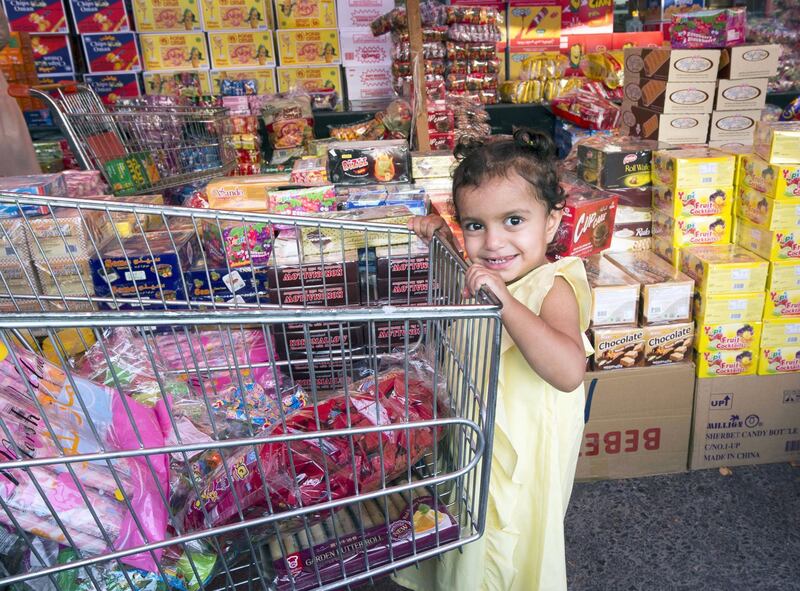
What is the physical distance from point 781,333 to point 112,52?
5.27 meters

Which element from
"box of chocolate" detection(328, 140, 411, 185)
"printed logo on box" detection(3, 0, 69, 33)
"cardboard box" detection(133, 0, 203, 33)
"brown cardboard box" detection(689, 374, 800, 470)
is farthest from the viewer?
"cardboard box" detection(133, 0, 203, 33)

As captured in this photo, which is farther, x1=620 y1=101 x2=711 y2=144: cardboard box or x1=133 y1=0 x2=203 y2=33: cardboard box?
x1=133 y1=0 x2=203 y2=33: cardboard box

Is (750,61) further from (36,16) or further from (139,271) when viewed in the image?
(36,16)

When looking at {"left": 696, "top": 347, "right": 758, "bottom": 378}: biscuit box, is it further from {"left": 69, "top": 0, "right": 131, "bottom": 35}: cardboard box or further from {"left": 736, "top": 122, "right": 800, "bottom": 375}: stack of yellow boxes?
{"left": 69, "top": 0, "right": 131, "bottom": 35}: cardboard box

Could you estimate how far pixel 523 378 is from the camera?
1.50 m

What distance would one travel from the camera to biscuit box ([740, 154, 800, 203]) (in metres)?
2.23

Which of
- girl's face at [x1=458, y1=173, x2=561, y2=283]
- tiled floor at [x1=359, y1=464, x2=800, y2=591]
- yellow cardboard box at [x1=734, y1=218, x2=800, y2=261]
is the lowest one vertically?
tiled floor at [x1=359, y1=464, x2=800, y2=591]

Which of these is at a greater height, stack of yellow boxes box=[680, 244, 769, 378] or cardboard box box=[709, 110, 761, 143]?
cardboard box box=[709, 110, 761, 143]

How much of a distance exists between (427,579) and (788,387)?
168 centimetres

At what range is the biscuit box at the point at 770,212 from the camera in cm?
228

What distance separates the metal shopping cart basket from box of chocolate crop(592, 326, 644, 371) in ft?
2.55

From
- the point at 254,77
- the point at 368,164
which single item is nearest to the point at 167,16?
the point at 254,77

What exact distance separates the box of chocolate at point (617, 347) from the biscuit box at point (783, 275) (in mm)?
511

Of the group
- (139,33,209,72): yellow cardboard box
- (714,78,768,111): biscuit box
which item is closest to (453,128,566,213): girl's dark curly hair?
(714,78,768,111): biscuit box
